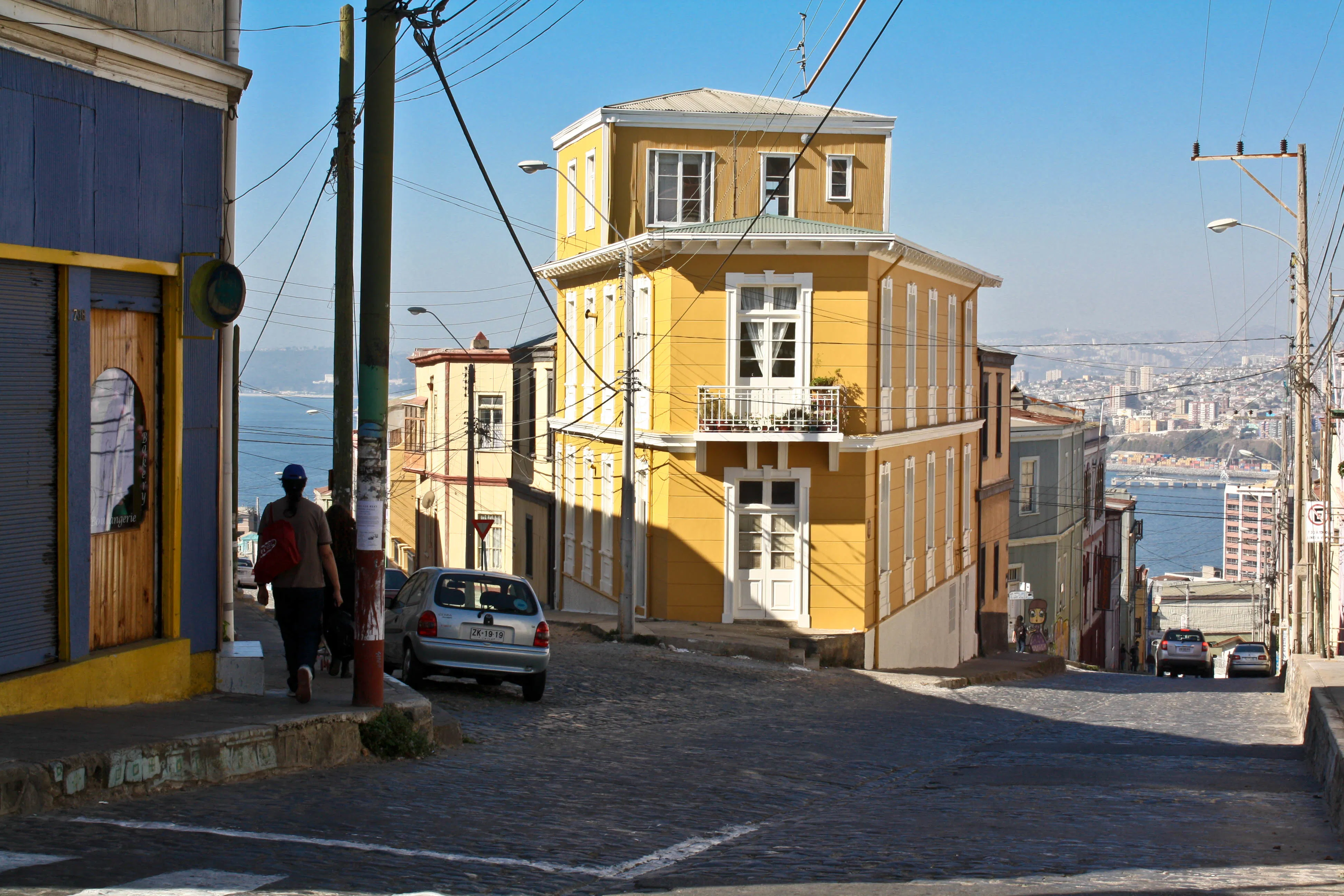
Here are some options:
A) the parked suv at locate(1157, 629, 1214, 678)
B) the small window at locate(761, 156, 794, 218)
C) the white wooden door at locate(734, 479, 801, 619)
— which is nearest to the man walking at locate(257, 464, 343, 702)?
the white wooden door at locate(734, 479, 801, 619)

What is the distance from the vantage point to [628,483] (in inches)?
890

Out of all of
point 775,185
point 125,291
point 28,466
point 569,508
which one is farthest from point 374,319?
point 569,508

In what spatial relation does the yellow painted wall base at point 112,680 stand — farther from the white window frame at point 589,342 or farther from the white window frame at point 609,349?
the white window frame at point 589,342

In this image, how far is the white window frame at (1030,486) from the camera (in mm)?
46000

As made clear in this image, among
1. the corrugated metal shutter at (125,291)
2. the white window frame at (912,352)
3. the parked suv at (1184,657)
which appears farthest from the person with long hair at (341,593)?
the parked suv at (1184,657)

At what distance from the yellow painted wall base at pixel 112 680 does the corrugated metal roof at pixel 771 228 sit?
1598 cm

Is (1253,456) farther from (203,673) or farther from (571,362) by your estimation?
(203,673)

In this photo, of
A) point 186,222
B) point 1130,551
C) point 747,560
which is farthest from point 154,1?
point 1130,551

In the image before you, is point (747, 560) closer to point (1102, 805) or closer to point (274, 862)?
point (1102, 805)

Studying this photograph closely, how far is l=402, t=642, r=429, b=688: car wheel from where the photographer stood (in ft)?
46.5

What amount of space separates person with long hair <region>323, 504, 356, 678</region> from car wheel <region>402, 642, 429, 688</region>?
61.2 inches

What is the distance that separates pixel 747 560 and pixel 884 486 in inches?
129

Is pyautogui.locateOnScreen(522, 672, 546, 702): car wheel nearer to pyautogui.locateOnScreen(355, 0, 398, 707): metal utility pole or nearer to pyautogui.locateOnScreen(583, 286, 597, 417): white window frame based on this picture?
pyautogui.locateOnScreen(355, 0, 398, 707): metal utility pole

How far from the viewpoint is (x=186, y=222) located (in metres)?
10.0
